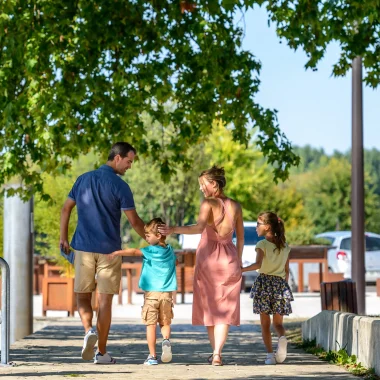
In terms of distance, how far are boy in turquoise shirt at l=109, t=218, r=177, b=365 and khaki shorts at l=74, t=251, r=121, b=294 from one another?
3.2 inches

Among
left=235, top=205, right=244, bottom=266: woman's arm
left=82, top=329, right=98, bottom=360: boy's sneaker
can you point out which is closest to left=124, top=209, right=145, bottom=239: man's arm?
left=235, top=205, right=244, bottom=266: woman's arm

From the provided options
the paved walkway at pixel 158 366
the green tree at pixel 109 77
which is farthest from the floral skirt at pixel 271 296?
the green tree at pixel 109 77

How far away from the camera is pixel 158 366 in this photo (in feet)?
35.2

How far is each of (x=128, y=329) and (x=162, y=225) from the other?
7696 mm

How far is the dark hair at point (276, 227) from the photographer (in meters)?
11.3

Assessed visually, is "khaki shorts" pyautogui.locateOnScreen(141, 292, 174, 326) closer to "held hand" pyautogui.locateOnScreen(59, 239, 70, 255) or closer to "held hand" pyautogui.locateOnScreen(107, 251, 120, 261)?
"held hand" pyautogui.locateOnScreen(107, 251, 120, 261)

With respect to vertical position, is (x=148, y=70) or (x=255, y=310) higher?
(x=148, y=70)

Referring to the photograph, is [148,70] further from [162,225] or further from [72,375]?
[72,375]

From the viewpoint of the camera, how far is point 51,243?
23969mm

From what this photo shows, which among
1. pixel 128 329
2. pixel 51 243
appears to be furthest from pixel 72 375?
pixel 51 243

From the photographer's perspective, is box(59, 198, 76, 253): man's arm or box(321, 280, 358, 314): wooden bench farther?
box(321, 280, 358, 314): wooden bench

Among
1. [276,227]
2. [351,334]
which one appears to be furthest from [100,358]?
[351,334]

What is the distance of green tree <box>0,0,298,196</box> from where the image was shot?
1498 cm

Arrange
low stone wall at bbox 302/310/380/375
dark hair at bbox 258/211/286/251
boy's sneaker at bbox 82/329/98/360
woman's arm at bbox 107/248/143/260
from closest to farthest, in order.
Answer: low stone wall at bbox 302/310/380/375 → boy's sneaker at bbox 82/329/98/360 → woman's arm at bbox 107/248/143/260 → dark hair at bbox 258/211/286/251
